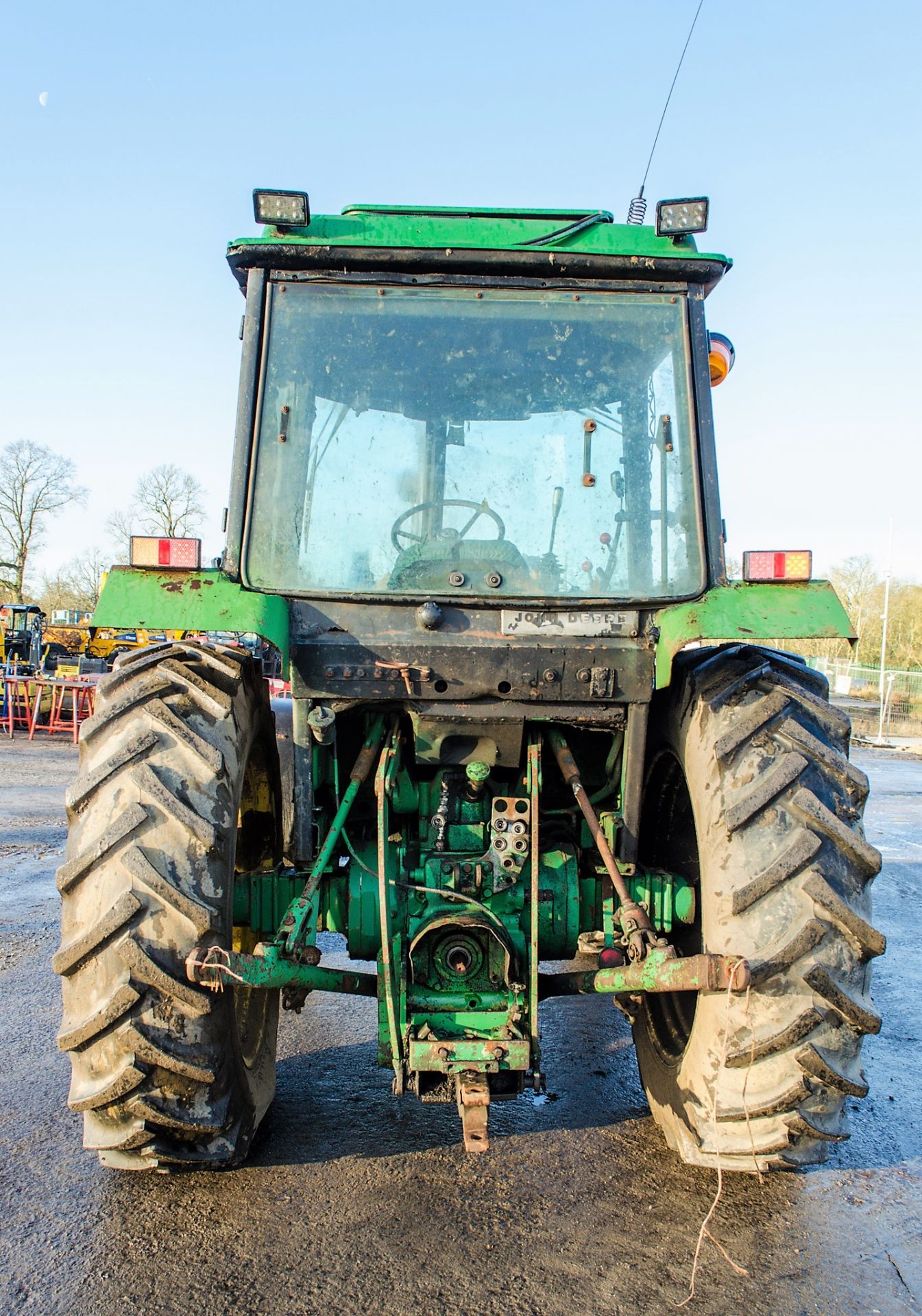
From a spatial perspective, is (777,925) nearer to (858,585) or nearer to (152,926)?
(152,926)

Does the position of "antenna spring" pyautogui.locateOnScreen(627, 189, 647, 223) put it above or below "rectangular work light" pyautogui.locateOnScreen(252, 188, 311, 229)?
above

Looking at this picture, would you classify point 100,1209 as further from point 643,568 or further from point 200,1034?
A: point 643,568

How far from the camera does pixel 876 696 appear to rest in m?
41.2

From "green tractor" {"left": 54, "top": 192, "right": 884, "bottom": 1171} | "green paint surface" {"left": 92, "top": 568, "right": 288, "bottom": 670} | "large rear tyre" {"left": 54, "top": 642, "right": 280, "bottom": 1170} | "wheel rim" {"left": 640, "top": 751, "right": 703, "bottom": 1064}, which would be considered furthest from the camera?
"wheel rim" {"left": 640, "top": 751, "right": 703, "bottom": 1064}

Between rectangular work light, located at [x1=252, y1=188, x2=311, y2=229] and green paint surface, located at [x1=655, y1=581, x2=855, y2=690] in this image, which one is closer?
green paint surface, located at [x1=655, y1=581, x2=855, y2=690]

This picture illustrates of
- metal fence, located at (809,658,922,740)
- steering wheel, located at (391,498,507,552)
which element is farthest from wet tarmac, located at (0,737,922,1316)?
metal fence, located at (809,658,922,740)

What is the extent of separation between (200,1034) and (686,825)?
202 cm

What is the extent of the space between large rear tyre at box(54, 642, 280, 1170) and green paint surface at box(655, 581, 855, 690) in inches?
55.9

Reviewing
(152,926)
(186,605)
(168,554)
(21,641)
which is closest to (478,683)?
(186,605)

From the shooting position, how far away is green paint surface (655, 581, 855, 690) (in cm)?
306

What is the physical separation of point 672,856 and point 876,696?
40726 mm

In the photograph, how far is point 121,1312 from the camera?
2.44 metres

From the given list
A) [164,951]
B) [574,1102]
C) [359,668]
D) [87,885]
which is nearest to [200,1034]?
[164,951]

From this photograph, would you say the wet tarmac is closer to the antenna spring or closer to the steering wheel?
the steering wheel
